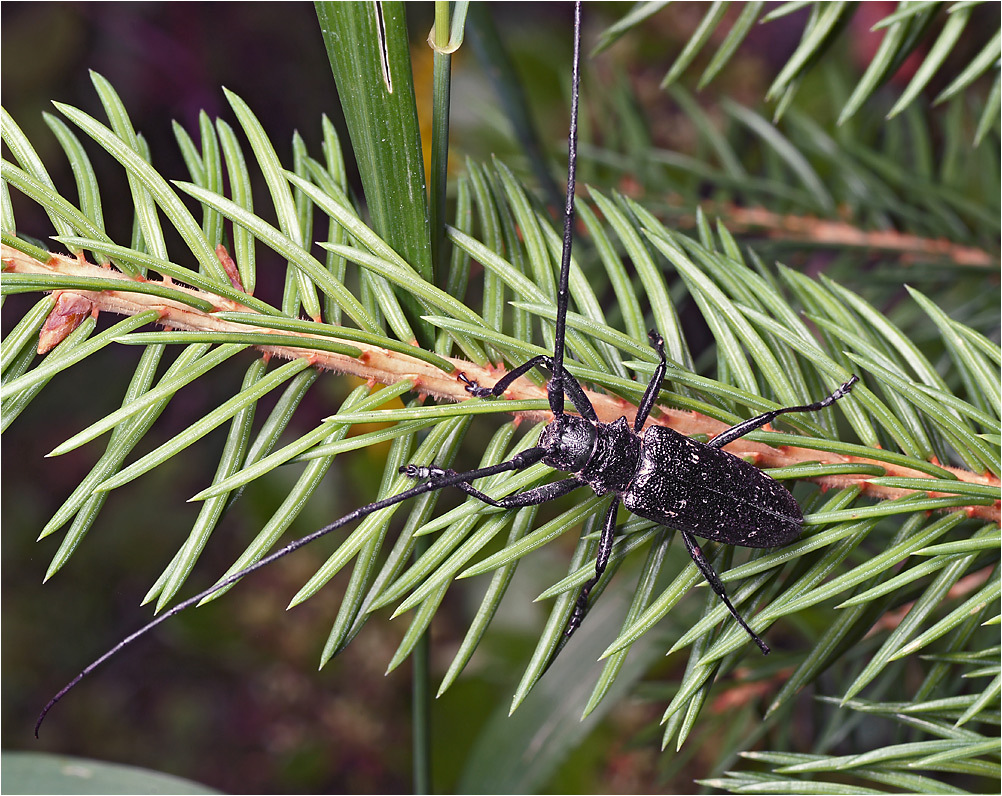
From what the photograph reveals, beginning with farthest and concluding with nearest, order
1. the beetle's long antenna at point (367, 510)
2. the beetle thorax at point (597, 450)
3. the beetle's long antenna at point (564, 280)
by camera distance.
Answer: the beetle thorax at point (597, 450) < the beetle's long antenna at point (564, 280) < the beetle's long antenna at point (367, 510)

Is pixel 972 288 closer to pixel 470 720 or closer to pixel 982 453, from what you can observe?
pixel 982 453

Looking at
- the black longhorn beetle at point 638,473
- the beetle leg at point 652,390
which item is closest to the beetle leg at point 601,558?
the black longhorn beetle at point 638,473

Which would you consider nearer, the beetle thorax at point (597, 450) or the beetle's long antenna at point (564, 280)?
the beetle's long antenna at point (564, 280)

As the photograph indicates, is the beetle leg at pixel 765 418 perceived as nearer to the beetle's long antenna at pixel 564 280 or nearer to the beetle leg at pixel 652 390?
the beetle leg at pixel 652 390

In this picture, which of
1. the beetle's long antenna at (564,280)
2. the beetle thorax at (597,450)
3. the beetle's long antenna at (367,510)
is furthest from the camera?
the beetle thorax at (597,450)

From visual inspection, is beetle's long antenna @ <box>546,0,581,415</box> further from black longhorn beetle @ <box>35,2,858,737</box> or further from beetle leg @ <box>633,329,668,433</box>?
beetle leg @ <box>633,329,668,433</box>

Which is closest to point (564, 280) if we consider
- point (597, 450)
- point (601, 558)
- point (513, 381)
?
point (513, 381)

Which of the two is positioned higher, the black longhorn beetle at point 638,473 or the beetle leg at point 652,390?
the beetle leg at point 652,390
